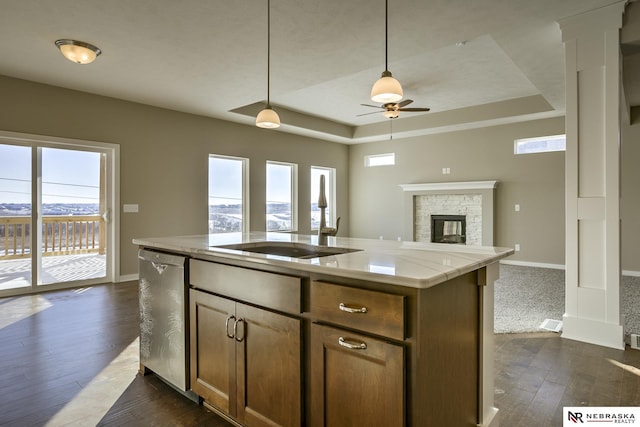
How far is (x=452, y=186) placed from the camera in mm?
7453

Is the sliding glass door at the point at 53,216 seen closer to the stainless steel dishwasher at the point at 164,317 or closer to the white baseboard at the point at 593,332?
the stainless steel dishwasher at the point at 164,317

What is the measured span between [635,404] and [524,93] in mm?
5310

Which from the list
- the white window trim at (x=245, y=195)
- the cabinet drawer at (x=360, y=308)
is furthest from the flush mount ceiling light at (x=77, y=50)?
the cabinet drawer at (x=360, y=308)

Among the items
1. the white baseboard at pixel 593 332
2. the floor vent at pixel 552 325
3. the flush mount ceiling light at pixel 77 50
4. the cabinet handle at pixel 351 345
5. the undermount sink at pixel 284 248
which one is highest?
the flush mount ceiling light at pixel 77 50

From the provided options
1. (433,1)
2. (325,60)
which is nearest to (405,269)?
(433,1)

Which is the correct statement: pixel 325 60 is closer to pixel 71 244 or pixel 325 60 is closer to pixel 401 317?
pixel 401 317

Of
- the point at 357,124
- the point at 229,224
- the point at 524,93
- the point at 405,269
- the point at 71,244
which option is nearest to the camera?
the point at 405,269

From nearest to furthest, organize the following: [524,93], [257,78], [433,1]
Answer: [433,1], [257,78], [524,93]

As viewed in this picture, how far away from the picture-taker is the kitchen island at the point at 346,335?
Result: 3.92 ft

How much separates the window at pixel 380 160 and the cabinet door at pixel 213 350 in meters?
7.33

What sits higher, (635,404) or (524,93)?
(524,93)

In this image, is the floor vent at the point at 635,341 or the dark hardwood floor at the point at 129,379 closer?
the dark hardwood floor at the point at 129,379

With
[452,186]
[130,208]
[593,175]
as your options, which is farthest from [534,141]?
[130,208]

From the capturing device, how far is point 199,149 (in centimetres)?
632
